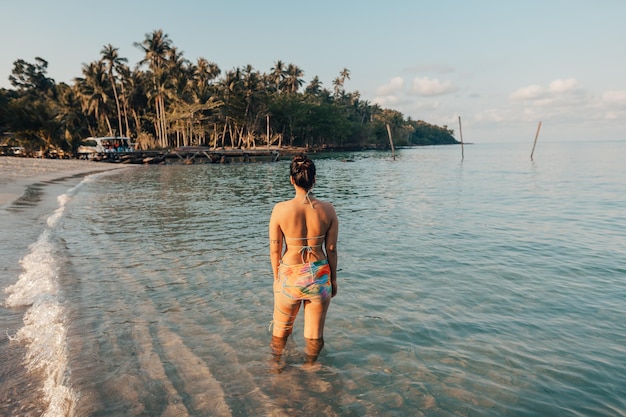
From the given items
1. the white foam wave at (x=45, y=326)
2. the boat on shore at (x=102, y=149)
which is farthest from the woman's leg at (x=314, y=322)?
the boat on shore at (x=102, y=149)

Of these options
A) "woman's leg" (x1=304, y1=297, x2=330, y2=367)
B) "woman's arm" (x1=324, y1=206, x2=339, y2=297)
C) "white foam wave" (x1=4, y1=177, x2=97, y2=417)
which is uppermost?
"woman's arm" (x1=324, y1=206, x2=339, y2=297)

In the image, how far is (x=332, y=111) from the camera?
95000 mm

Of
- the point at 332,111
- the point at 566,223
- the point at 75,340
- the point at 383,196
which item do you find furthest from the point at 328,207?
the point at 332,111

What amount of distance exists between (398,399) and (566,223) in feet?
45.3

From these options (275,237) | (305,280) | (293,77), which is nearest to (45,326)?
(275,237)

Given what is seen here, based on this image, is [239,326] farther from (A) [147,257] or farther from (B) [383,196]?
(B) [383,196]

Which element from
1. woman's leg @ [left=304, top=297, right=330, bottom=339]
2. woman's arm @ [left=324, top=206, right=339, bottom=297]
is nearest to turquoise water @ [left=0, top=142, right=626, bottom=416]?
woman's leg @ [left=304, top=297, right=330, bottom=339]

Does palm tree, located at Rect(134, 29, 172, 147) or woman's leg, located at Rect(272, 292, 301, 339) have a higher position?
palm tree, located at Rect(134, 29, 172, 147)

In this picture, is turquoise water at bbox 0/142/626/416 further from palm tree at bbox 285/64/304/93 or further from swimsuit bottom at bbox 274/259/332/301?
palm tree at bbox 285/64/304/93

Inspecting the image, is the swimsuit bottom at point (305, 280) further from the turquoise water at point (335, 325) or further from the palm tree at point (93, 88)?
the palm tree at point (93, 88)

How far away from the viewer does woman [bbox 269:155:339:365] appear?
354 centimetres

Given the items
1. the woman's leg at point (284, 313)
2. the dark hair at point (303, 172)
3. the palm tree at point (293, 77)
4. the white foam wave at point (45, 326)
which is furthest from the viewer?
the palm tree at point (293, 77)

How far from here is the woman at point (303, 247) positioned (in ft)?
11.6

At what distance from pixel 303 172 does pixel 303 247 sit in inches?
29.3
